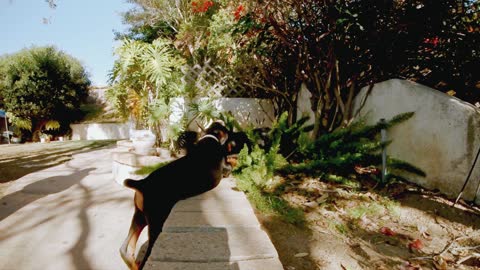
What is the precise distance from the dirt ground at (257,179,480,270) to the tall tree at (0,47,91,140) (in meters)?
17.8

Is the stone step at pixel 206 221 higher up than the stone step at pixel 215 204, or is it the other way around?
the stone step at pixel 215 204

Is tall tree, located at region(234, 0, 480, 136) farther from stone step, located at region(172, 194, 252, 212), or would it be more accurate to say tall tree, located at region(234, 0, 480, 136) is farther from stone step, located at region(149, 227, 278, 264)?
stone step, located at region(149, 227, 278, 264)

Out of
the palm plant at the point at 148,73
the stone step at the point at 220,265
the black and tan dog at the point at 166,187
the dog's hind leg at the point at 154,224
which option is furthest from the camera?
the palm plant at the point at 148,73

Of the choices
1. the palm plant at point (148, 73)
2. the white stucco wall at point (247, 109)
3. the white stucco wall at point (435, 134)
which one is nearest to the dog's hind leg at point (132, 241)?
the palm plant at point (148, 73)

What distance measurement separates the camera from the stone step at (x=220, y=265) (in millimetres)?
1483

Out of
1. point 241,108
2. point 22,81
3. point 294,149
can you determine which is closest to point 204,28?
point 241,108

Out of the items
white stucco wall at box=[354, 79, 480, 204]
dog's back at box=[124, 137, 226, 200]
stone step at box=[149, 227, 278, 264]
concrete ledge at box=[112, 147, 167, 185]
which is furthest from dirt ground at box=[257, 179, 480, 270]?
concrete ledge at box=[112, 147, 167, 185]

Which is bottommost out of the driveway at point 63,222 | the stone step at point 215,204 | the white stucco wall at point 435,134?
the driveway at point 63,222

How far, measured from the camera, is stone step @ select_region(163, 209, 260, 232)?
1971mm

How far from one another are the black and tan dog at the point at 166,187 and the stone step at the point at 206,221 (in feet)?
0.37

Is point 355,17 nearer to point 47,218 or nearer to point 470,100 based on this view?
point 470,100

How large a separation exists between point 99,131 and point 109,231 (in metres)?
16.4

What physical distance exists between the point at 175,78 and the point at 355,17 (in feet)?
10.5

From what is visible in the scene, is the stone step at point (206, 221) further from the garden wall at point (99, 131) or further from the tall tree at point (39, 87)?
the tall tree at point (39, 87)
